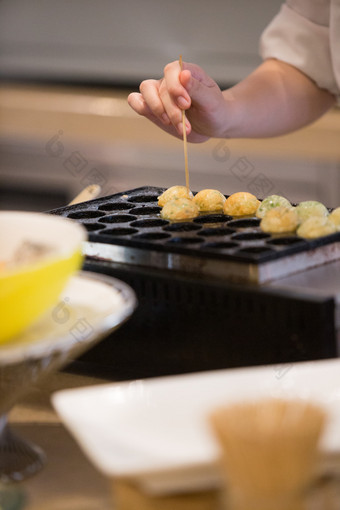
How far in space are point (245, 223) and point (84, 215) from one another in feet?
0.85

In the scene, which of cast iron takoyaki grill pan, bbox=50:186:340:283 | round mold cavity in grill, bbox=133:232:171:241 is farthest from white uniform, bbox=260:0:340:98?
round mold cavity in grill, bbox=133:232:171:241

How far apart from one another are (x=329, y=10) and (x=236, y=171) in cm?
136

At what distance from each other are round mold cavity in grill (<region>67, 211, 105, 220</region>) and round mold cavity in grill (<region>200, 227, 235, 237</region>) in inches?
8.1

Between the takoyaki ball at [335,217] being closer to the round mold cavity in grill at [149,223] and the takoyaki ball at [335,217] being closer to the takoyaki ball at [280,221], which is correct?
the takoyaki ball at [280,221]

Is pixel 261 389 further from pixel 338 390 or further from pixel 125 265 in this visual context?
pixel 125 265

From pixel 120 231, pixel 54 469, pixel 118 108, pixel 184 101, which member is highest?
pixel 118 108

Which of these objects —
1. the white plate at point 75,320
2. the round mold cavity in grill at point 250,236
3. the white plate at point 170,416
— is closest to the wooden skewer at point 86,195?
the round mold cavity in grill at point 250,236

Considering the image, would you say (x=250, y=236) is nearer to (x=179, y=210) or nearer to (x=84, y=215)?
(x=179, y=210)

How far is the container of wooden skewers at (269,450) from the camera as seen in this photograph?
507 mm

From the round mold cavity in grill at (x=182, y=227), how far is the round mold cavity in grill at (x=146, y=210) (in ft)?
0.35

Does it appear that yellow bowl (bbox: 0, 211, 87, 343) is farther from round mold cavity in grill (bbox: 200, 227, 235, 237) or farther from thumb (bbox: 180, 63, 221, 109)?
thumb (bbox: 180, 63, 221, 109)

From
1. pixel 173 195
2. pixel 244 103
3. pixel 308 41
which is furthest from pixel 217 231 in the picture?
pixel 308 41

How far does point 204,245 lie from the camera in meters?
1.09

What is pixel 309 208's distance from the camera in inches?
48.3
